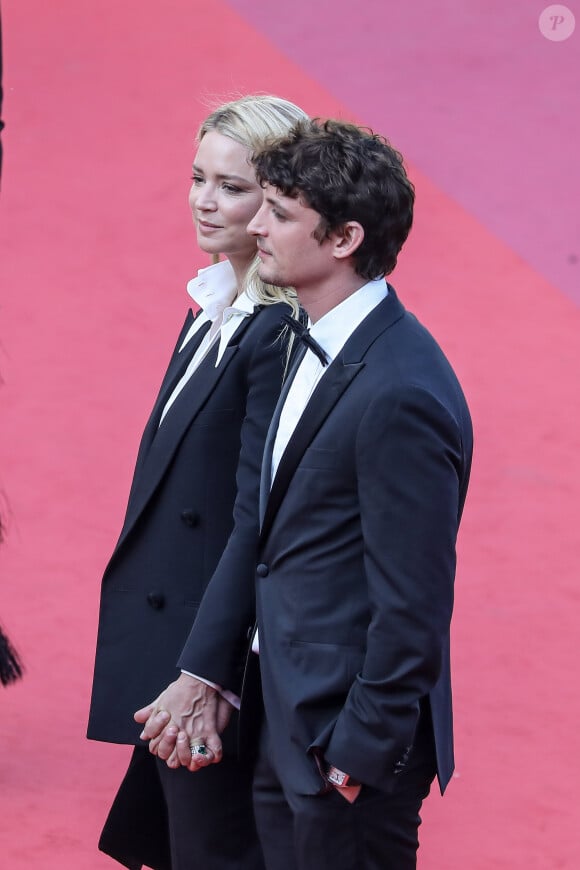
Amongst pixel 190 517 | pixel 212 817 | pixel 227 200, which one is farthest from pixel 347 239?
pixel 212 817

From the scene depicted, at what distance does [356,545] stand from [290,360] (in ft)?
1.17

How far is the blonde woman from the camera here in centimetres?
181

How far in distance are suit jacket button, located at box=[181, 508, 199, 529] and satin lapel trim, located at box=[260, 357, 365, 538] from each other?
0.29 metres

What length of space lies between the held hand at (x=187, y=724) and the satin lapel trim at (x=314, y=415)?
1.01 ft

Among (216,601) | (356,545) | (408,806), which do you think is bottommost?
(408,806)

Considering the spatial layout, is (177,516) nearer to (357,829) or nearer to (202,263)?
(357,829)

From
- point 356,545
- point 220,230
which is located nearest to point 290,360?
point 220,230

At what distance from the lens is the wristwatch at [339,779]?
1.49m

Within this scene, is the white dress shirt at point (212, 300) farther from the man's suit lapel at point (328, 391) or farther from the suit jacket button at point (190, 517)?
the man's suit lapel at point (328, 391)

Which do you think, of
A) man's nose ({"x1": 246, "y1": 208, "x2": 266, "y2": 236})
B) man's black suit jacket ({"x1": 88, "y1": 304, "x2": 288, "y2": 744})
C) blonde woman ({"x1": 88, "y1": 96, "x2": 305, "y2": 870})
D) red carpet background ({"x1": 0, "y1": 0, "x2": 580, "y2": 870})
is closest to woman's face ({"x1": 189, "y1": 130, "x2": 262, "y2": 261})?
blonde woman ({"x1": 88, "y1": 96, "x2": 305, "y2": 870})

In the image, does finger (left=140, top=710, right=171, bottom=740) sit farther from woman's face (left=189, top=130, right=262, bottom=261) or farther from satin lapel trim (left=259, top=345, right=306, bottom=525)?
woman's face (left=189, top=130, right=262, bottom=261)

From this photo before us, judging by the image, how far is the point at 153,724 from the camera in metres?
1.72

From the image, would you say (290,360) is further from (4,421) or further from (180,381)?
(4,421)

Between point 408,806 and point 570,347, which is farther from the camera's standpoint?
point 570,347
